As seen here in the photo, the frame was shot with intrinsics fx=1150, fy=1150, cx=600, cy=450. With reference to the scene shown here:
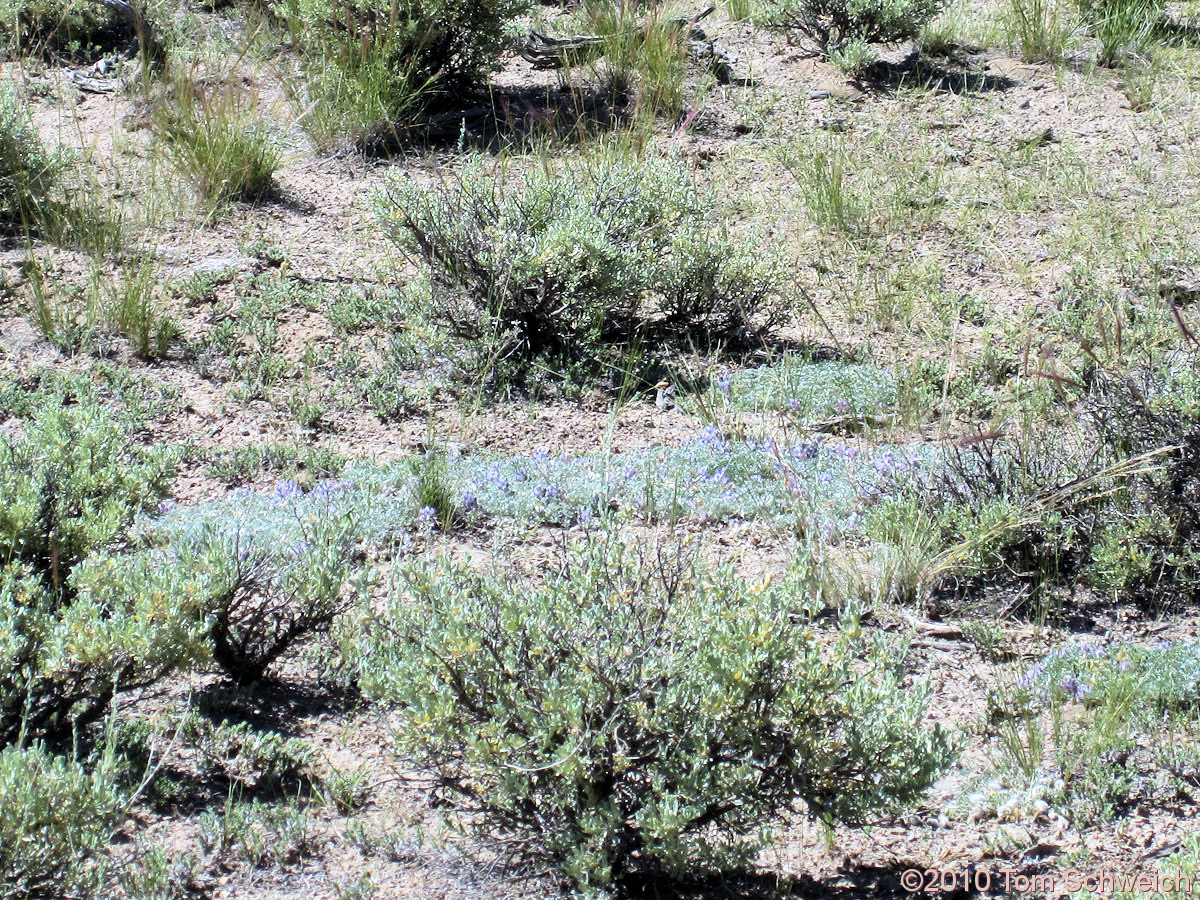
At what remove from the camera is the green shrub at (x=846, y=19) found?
7535 millimetres

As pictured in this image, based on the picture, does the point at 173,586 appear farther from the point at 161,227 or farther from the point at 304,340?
the point at 161,227

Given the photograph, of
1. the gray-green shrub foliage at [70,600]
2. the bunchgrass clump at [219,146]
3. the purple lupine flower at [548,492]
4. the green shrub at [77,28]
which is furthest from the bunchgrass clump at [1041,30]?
the gray-green shrub foliage at [70,600]

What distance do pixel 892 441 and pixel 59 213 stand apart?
4.20m

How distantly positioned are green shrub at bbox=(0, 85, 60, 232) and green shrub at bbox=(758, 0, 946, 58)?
4861mm

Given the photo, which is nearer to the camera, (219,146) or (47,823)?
(47,823)

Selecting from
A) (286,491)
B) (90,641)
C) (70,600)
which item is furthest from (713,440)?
(90,641)

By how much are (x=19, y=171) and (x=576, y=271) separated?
9.76ft

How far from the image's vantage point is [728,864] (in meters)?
2.23

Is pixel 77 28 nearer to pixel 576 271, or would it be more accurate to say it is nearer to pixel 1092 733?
pixel 576 271

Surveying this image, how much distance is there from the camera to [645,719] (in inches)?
87.8

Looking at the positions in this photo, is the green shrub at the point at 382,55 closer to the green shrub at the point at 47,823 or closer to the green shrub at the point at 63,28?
the green shrub at the point at 63,28

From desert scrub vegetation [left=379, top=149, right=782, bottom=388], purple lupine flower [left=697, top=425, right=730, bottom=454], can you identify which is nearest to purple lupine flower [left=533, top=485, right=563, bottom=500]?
purple lupine flower [left=697, top=425, right=730, bottom=454]

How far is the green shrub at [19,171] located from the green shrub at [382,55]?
158 centimetres
